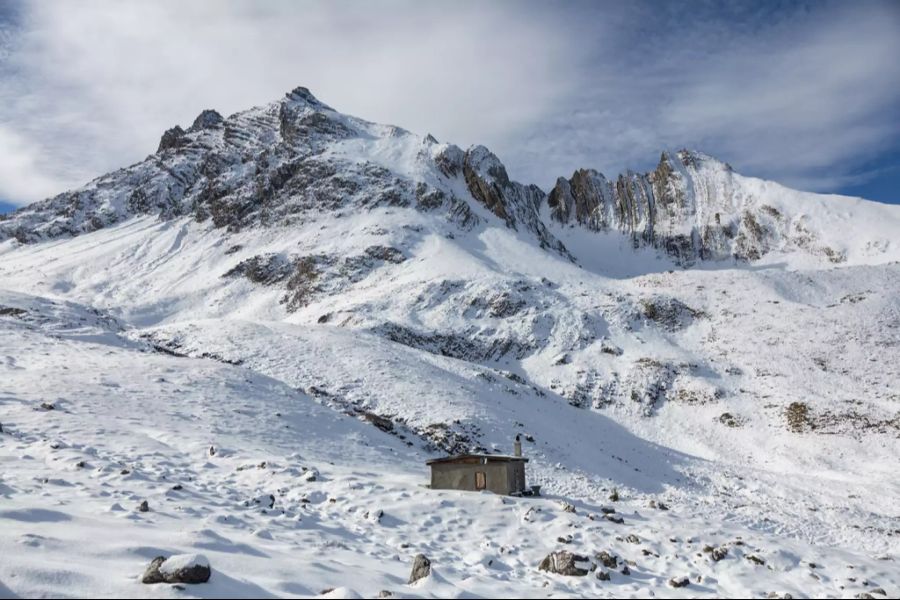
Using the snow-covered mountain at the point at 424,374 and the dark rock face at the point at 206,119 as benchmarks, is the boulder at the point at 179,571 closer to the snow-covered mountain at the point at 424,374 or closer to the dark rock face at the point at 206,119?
the snow-covered mountain at the point at 424,374

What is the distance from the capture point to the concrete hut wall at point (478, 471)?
23250 mm

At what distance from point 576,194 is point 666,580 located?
482 ft

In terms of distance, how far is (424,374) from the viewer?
44375 millimetres

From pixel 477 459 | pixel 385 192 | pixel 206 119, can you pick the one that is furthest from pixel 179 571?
pixel 206 119

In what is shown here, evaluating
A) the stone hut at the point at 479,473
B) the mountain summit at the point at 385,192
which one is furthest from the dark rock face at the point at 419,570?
the mountain summit at the point at 385,192

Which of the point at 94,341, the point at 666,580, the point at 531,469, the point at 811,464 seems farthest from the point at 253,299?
the point at 666,580

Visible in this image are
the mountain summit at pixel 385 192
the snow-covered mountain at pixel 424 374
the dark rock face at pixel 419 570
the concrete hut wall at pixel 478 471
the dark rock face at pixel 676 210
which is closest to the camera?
the dark rock face at pixel 419 570

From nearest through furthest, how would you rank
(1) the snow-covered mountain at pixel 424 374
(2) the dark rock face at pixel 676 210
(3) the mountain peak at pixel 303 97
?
(1) the snow-covered mountain at pixel 424 374
(2) the dark rock face at pixel 676 210
(3) the mountain peak at pixel 303 97

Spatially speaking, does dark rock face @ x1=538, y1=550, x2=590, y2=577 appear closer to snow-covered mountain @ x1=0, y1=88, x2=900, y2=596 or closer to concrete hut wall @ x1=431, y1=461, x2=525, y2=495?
snow-covered mountain @ x1=0, y1=88, x2=900, y2=596

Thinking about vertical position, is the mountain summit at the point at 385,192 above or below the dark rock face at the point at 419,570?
above

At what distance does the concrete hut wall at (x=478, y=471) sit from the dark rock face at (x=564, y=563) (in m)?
8.42

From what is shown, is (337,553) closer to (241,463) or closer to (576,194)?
(241,463)

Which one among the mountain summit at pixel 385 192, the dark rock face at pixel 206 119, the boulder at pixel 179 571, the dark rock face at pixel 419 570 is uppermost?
the dark rock face at pixel 206 119

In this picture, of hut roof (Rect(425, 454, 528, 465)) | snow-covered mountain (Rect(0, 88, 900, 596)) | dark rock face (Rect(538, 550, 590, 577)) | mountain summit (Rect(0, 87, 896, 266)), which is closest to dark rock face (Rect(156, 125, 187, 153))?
mountain summit (Rect(0, 87, 896, 266))
